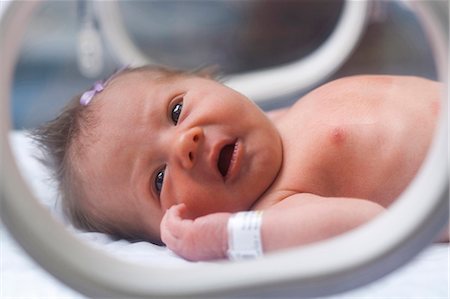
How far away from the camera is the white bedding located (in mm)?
687

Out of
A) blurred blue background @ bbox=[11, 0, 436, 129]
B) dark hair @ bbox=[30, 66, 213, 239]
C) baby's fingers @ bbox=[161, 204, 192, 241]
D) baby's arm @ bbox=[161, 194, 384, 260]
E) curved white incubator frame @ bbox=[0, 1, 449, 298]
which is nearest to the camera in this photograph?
curved white incubator frame @ bbox=[0, 1, 449, 298]

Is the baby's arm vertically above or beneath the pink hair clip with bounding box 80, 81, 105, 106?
beneath

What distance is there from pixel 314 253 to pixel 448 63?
0.56 feet

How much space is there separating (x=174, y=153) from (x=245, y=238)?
0.71ft

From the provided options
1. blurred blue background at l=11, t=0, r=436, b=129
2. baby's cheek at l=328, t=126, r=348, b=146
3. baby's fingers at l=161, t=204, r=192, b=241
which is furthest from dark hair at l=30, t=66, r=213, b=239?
blurred blue background at l=11, t=0, r=436, b=129

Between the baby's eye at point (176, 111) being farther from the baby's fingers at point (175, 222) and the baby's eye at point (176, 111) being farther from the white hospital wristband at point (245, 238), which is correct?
the white hospital wristband at point (245, 238)

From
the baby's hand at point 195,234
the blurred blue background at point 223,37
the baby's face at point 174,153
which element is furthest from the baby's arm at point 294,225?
the blurred blue background at point 223,37

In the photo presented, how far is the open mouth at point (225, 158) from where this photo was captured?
0.79m

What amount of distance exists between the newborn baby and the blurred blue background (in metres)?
0.58

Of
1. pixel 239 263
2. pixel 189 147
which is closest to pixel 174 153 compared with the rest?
pixel 189 147

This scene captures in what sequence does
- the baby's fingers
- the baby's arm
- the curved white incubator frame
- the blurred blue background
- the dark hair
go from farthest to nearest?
the blurred blue background < the dark hair < the baby's fingers < the baby's arm < the curved white incubator frame

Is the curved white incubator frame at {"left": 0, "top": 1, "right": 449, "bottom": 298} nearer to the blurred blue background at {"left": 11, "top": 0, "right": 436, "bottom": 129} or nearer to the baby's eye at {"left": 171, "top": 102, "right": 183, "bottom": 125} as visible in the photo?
the baby's eye at {"left": 171, "top": 102, "right": 183, "bottom": 125}

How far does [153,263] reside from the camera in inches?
26.7

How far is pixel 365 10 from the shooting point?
1.42 m
